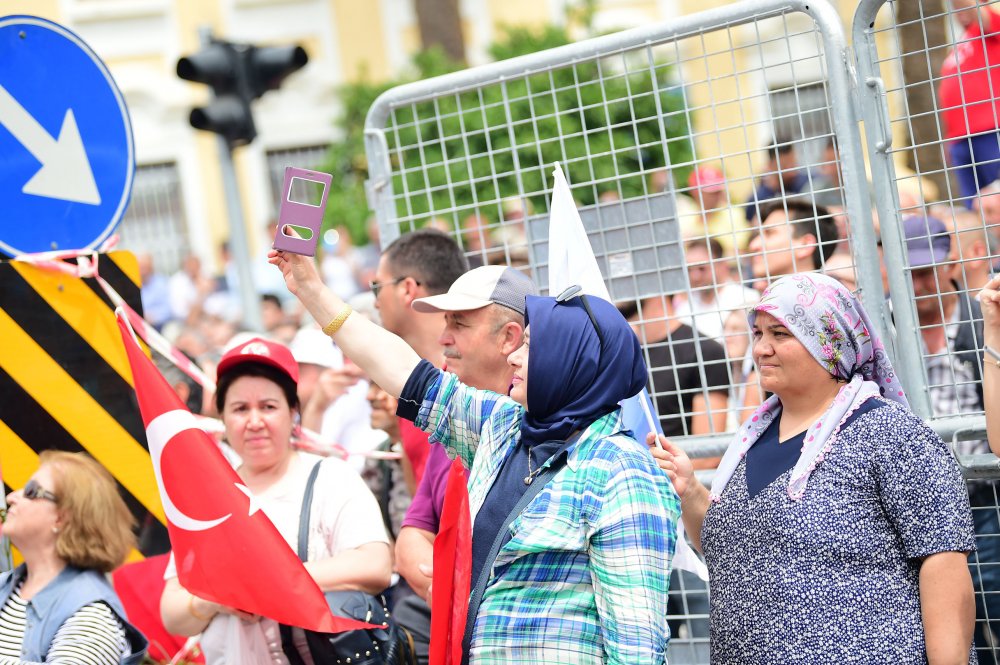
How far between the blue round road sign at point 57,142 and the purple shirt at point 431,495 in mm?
1463

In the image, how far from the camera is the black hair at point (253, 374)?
15.1 ft

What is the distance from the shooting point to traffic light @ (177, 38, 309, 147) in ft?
28.7

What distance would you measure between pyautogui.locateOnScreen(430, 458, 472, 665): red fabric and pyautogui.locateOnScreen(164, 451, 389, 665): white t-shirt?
0.84 metres

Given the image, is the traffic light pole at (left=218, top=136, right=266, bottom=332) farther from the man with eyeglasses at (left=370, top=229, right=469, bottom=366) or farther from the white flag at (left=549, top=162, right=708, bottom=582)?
the white flag at (left=549, top=162, right=708, bottom=582)

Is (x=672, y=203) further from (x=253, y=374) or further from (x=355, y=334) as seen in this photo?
(x=253, y=374)

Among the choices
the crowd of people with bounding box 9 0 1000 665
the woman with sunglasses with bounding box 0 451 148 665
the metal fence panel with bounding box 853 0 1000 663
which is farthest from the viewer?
the woman with sunglasses with bounding box 0 451 148 665

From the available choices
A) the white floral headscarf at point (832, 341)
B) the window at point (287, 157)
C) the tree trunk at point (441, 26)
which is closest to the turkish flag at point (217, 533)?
the white floral headscarf at point (832, 341)

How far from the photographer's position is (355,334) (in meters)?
3.71

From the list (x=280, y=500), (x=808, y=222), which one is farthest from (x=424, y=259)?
(x=808, y=222)

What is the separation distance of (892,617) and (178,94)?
66.4 feet

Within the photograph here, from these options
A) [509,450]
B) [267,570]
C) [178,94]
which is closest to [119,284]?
[267,570]

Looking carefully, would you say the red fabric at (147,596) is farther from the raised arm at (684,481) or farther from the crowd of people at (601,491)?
the raised arm at (684,481)

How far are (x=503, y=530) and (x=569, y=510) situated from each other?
0.69ft

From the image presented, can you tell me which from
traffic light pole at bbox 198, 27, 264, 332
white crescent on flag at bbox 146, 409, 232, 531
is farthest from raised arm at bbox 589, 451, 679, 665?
traffic light pole at bbox 198, 27, 264, 332
